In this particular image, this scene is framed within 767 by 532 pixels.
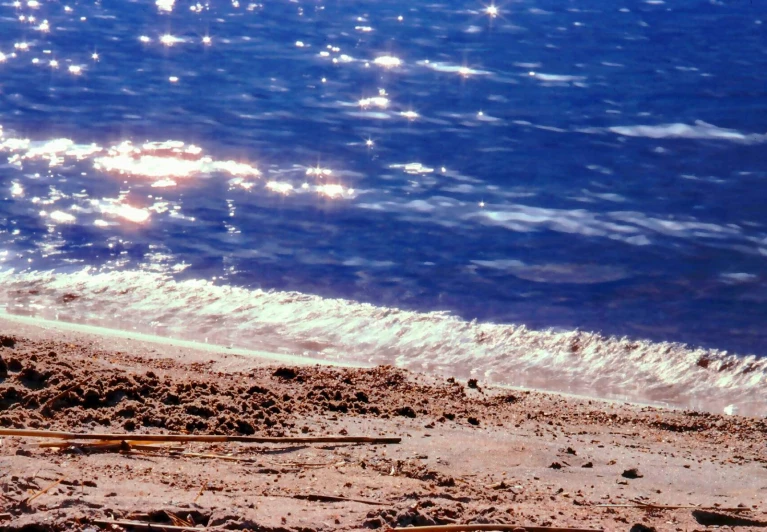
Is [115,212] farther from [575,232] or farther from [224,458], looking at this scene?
[224,458]

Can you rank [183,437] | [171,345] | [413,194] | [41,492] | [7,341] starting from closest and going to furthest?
[41,492] < [183,437] < [7,341] < [171,345] < [413,194]

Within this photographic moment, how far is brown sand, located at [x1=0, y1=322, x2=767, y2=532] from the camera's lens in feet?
8.65

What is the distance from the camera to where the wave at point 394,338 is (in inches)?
204

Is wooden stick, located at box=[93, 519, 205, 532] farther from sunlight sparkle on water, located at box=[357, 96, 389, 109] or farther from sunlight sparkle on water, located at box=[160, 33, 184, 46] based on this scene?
sunlight sparkle on water, located at box=[160, 33, 184, 46]

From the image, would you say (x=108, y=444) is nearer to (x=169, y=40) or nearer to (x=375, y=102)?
(x=375, y=102)

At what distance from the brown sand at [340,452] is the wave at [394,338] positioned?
52 centimetres

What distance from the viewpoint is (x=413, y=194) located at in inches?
307

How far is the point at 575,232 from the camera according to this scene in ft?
23.5

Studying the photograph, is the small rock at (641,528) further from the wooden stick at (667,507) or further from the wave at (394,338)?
the wave at (394,338)

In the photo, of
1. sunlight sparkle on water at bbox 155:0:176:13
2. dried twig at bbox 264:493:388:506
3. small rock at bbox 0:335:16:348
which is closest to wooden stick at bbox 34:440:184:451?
dried twig at bbox 264:493:388:506

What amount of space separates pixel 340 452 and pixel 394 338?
2.25 m

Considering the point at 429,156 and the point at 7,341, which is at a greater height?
the point at 429,156

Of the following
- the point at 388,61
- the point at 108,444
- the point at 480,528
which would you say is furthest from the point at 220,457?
the point at 388,61

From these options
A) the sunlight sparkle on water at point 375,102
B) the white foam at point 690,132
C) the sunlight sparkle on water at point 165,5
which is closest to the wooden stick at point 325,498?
the white foam at point 690,132
